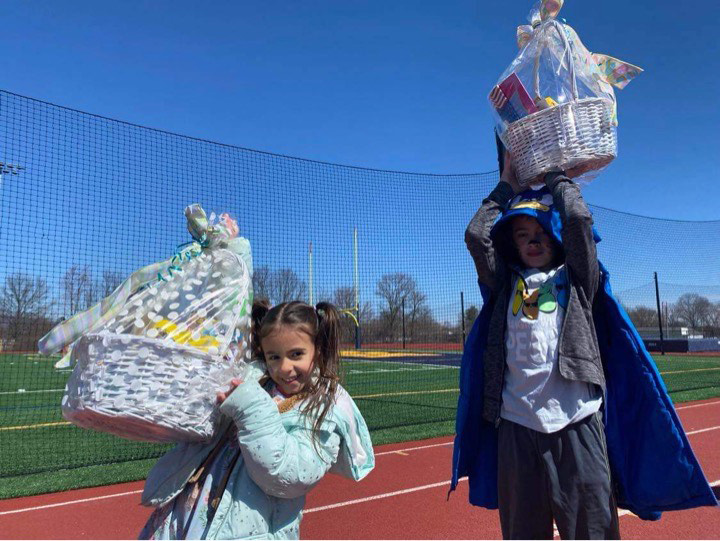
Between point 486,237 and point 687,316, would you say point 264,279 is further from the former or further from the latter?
point 687,316

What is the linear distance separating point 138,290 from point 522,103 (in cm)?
162

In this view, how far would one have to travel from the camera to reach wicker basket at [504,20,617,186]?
2041 mm

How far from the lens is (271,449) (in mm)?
1462

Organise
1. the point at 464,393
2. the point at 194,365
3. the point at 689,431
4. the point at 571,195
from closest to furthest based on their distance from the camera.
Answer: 1. the point at 194,365
2. the point at 571,195
3. the point at 464,393
4. the point at 689,431

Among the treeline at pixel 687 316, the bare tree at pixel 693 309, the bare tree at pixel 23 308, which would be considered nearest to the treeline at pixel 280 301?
the bare tree at pixel 23 308

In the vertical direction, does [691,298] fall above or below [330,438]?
above

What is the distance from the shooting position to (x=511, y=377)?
205 cm

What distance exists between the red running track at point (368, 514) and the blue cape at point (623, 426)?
175cm

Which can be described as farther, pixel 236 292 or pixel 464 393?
pixel 464 393

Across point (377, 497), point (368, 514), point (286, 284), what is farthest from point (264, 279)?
point (368, 514)

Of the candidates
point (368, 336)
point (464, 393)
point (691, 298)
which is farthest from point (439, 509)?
point (691, 298)

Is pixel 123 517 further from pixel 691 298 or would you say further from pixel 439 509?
A: pixel 691 298

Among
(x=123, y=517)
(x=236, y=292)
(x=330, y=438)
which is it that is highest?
(x=236, y=292)

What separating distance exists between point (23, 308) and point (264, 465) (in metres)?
11.9
